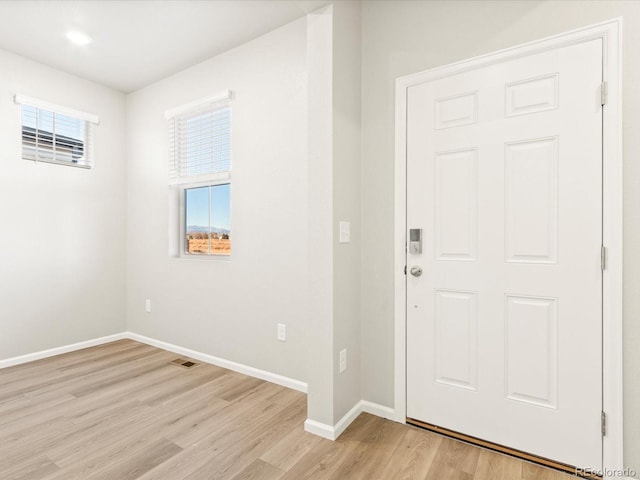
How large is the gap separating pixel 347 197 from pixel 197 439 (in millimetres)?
1685

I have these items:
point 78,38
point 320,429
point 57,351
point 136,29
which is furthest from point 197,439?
point 78,38

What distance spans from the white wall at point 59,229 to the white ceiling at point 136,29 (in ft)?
1.04

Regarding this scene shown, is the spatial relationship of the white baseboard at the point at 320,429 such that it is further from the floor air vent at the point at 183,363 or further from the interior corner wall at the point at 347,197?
the floor air vent at the point at 183,363

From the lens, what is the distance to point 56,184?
11.0 ft

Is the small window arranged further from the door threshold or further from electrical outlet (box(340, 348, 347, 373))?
the door threshold

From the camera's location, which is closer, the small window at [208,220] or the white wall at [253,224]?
the white wall at [253,224]

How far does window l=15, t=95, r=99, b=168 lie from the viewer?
3.18m

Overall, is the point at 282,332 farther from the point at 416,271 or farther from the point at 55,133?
the point at 55,133

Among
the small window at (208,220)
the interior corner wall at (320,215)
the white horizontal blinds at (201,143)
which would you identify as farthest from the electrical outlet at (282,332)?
the white horizontal blinds at (201,143)

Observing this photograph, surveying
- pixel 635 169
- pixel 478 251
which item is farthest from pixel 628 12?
pixel 478 251

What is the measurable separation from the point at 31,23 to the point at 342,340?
3.37 meters

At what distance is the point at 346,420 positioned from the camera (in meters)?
2.05

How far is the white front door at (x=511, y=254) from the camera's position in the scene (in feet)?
5.22

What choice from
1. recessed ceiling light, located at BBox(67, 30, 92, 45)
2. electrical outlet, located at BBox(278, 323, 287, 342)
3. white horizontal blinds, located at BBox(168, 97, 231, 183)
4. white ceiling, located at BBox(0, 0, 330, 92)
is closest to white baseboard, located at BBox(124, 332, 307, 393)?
electrical outlet, located at BBox(278, 323, 287, 342)
